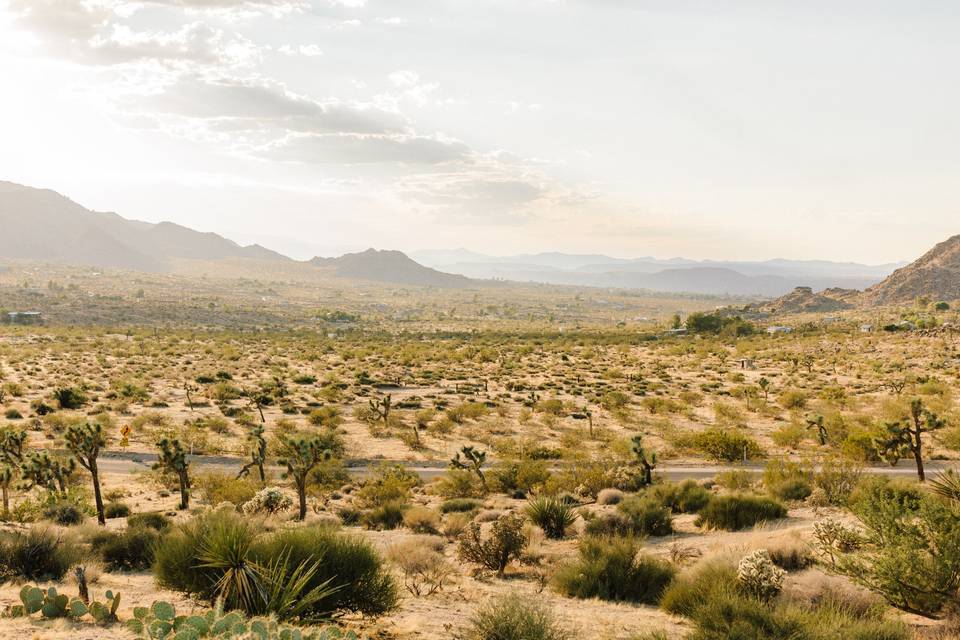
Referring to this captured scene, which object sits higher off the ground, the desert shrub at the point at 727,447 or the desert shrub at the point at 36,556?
the desert shrub at the point at 36,556

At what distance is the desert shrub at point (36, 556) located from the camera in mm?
10320

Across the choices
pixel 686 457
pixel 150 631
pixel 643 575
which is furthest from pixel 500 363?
pixel 150 631

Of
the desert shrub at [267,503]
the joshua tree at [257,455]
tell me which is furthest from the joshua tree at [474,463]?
the joshua tree at [257,455]

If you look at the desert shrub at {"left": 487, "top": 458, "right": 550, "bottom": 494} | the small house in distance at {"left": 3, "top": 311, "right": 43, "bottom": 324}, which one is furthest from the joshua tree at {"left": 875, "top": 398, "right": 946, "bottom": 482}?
the small house in distance at {"left": 3, "top": 311, "right": 43, "bottom": 324}

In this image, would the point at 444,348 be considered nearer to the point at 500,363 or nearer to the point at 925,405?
the point at 500,363

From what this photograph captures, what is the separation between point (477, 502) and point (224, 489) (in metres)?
8.19

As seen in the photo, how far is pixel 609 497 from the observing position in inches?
709

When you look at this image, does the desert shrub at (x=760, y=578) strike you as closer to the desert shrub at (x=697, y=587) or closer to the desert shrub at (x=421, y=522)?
the desert shrub at (x=697, y=587)

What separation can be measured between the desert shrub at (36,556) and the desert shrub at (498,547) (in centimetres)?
773

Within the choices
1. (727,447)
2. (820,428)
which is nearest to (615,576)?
(727,447)

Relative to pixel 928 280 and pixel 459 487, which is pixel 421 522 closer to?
pixel 459 487

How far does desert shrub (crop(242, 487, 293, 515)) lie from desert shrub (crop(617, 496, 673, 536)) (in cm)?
967

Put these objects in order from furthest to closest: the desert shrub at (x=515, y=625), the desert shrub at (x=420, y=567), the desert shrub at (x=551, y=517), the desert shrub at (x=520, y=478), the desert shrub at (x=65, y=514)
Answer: the desert shrub at (x=520, y=478) → the desert shrub at (x=65, y=514) → the desert shrub at (x=551, y=517) → the desert shrub at (x=420, y=567) → the desert shrub at (x=515, y=625)

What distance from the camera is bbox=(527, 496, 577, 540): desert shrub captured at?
48.7ft
